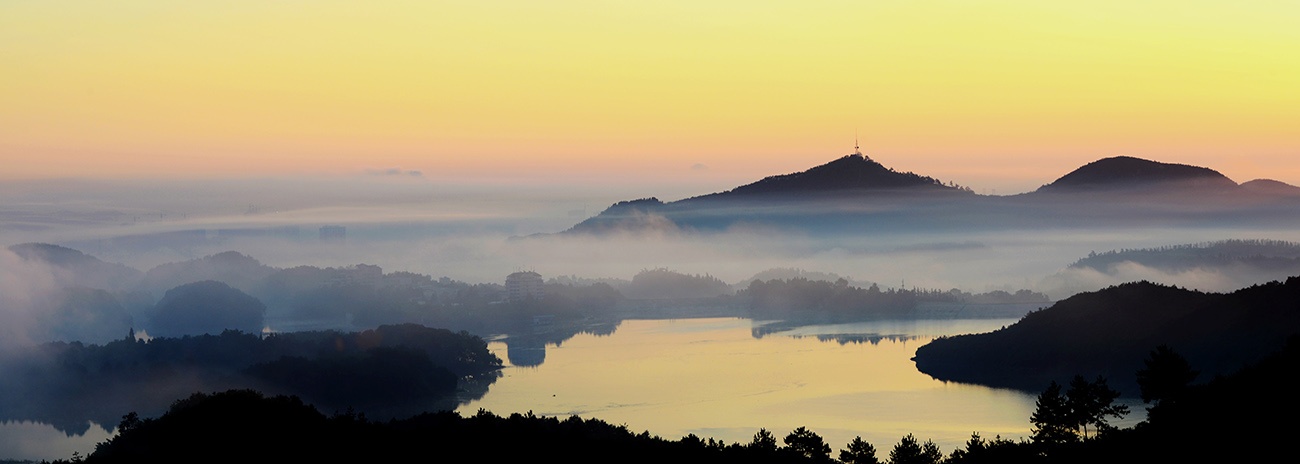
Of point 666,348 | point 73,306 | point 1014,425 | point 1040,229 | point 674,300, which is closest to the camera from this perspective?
point 1014,425

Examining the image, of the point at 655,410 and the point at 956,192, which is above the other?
A: the point at 956,192

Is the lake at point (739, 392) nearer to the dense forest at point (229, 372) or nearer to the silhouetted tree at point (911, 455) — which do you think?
the dense forest at point (229, 372)

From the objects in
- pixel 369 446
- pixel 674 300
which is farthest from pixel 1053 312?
pixel 674 300

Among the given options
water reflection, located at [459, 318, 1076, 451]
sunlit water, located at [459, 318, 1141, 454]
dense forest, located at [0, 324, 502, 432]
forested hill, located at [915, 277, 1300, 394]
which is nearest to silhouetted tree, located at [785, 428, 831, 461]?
→ sunlit water, located at [459, 318, 1141, 454]

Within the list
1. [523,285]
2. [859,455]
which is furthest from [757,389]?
[523,285]

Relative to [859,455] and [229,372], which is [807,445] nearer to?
[859,455]

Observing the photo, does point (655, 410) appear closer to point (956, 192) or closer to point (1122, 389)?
point (1122, 389)

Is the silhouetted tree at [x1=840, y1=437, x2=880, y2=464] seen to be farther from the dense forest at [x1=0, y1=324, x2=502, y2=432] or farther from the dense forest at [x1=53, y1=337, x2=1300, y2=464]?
the dense forest at [x1=0, y1=324, x2=502, y2=432]
